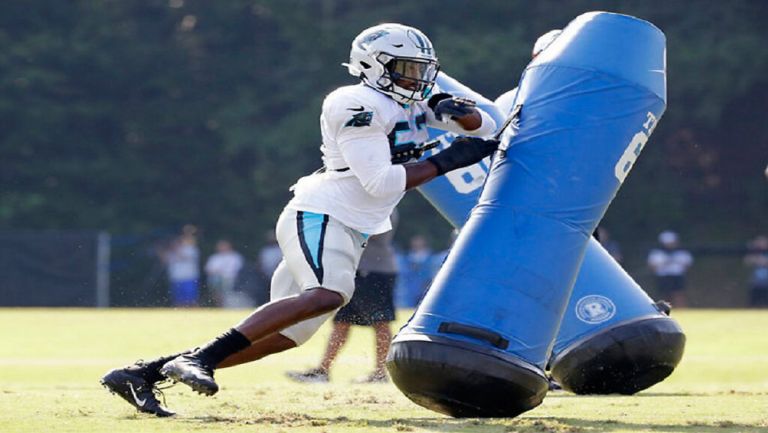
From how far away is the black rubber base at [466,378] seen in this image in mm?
5707

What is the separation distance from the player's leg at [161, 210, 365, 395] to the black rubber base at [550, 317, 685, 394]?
1.46 m

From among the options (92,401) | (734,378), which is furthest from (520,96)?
(734,378)

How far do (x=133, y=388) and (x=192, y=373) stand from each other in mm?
517

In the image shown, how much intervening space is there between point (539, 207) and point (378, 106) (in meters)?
0.82

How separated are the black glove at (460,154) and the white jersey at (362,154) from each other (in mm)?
172

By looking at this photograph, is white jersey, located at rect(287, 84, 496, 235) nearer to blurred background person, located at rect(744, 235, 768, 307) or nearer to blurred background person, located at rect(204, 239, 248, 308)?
blurred background person, located at rect(204, 239, 248, 308)

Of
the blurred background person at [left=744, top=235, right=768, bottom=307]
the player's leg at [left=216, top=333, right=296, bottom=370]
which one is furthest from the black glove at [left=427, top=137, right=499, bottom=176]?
the blurred background person at [left=744, top=235, right=768, bottom=307]

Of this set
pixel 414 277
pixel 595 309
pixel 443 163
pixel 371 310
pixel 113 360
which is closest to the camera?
pixel 443 163

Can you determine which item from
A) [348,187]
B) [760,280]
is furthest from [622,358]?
[760,280]

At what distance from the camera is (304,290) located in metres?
6.07

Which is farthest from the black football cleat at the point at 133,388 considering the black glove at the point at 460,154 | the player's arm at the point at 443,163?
the black glove at the point at 460,154

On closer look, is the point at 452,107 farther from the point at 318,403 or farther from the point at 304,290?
the point at 318,403

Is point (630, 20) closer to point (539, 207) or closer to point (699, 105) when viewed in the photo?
point (539, 207)

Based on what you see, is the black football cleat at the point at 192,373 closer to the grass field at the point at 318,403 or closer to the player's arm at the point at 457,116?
the grass field at the point at 318,403
